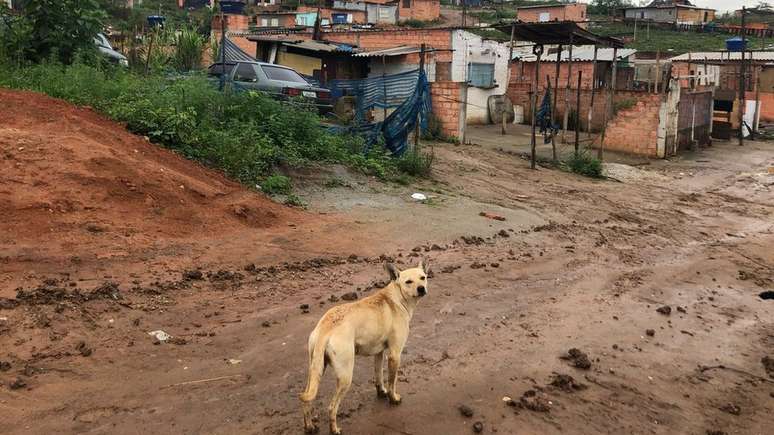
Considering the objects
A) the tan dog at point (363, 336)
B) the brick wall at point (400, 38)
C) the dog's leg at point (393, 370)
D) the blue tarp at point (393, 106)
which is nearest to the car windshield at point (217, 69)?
the blue tarp at point (393, 106)

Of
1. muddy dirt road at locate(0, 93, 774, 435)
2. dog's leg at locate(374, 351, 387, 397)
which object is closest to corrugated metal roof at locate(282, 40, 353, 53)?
muddy dirt road at locate(0, 93, 774, 435)

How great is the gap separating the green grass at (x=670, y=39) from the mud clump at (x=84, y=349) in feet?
151

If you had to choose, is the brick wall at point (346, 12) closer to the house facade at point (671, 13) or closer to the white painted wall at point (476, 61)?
the white painted wall at point (476, 61)

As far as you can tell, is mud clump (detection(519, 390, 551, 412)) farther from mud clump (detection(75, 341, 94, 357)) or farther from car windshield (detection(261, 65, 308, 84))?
car windshield (detection(261, 65, 308, 84))

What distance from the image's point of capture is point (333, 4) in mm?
51844

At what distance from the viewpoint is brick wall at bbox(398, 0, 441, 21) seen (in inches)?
1914

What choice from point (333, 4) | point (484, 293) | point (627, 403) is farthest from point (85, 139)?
point (333, 4)

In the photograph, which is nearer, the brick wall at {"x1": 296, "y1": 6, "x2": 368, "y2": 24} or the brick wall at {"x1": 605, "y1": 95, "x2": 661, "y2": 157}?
the brick wall at {"x1": 605, "y1": 95, "x2": 661, "y2": 157}

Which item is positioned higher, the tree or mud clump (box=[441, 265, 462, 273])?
the tree

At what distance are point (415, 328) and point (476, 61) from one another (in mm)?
21384

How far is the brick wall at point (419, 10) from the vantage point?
48.6m

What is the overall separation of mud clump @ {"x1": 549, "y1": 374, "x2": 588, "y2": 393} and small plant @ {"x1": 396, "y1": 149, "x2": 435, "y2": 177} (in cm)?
793

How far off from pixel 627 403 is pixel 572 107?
67.3 feet

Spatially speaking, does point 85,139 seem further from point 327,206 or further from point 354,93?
point 354,93
